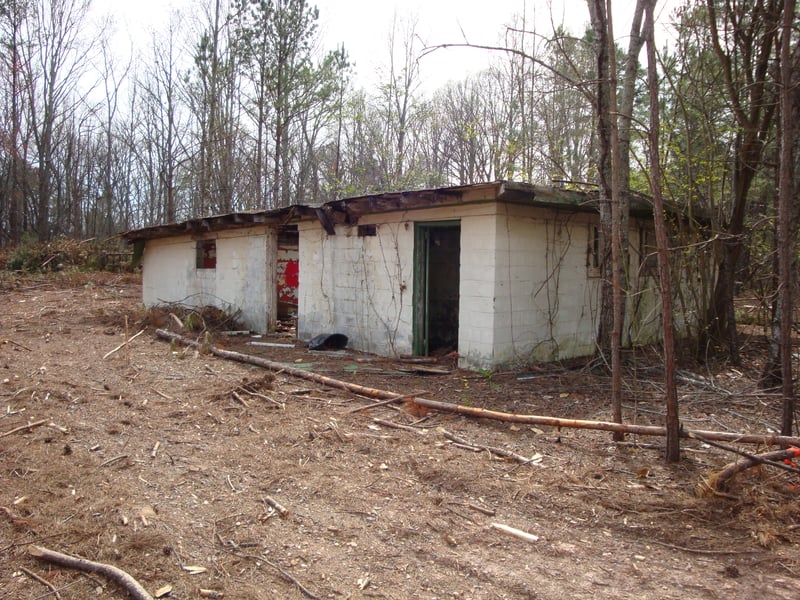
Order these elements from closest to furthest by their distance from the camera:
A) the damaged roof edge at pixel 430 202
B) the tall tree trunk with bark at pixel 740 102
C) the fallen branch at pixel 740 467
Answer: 1. the fallen branch at pixel 740 467
2. the damaged roof edge at pixel 430 202
3. the tall tree trunk with bark at pixel 740 102

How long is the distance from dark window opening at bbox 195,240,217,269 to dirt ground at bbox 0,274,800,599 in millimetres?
Answer: 7132

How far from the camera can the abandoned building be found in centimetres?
786

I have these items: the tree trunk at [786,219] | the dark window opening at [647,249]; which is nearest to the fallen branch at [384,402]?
the tree trunk at [786,219]

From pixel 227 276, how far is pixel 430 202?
636 centimetres

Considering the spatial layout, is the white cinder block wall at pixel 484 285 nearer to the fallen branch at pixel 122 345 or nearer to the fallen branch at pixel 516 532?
the fallen branch at pixel 122 345

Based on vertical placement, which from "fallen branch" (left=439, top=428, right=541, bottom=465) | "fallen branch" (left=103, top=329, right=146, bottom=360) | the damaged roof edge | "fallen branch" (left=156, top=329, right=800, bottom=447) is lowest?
"fallen branch" (left=439, top=428, right=541, bottom=465)

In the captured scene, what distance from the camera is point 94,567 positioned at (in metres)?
2.81

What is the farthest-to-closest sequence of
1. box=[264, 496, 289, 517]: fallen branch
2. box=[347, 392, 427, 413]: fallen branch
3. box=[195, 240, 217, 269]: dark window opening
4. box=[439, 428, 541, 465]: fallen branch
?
box=[195, 240, 217, 269]: dark window opening
box=[347, 392, 427, 413]: fallen branch
box=[439, 428, 541, 465]: fallen branch
box=[264, 496, 289, 517]: fallen branch

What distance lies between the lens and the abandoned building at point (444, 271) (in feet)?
25.8

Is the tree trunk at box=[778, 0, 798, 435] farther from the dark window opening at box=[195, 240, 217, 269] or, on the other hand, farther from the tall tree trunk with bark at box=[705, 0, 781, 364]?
the dark window opening at box=[195, 240, 217, 269]

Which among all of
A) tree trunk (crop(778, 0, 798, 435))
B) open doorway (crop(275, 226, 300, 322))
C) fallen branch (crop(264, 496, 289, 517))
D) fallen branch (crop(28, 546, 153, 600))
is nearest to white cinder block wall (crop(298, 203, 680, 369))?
open doorway (crop(275, 226, 300, 322))

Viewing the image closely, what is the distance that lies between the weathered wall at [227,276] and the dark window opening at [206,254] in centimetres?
16

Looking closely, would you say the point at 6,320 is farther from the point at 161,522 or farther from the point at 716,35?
the point at 716,35

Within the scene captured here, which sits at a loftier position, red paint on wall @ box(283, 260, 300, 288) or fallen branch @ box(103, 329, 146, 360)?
red paint on wall @ box(283, 260, 300, 288)
